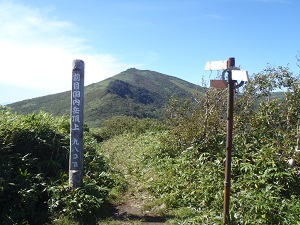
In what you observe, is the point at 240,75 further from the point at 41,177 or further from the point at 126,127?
the point at 126,127

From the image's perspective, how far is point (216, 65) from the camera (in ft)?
14.1

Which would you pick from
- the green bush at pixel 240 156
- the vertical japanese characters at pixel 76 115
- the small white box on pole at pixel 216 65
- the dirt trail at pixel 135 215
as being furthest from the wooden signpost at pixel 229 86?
the vertical japanese characters at pixel 76 115

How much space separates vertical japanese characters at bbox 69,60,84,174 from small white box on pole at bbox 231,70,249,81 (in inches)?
127

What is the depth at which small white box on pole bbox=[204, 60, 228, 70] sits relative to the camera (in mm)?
4145

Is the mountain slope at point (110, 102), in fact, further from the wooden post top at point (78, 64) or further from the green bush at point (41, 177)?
the wooden post top at point (78, 64)

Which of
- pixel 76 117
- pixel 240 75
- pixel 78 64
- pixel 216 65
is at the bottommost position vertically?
pixel 76 117

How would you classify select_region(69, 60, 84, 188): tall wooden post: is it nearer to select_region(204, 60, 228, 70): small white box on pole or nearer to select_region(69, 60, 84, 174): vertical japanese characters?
select_region(69, 60, 84, 174): vertical japanese characters

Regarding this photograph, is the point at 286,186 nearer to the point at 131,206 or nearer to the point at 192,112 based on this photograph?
the point at 131,206

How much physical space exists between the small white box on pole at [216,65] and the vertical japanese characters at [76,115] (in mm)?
2733

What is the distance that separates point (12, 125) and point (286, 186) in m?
6.34

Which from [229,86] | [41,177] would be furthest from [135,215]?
[229,86]

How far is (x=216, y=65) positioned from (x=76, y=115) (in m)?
3.11

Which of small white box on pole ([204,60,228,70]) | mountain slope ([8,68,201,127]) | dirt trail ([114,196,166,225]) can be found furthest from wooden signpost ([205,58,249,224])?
mountain slope ([8,68,201,127])

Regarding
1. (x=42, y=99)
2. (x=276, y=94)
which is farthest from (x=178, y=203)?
(x=42, y=99)
